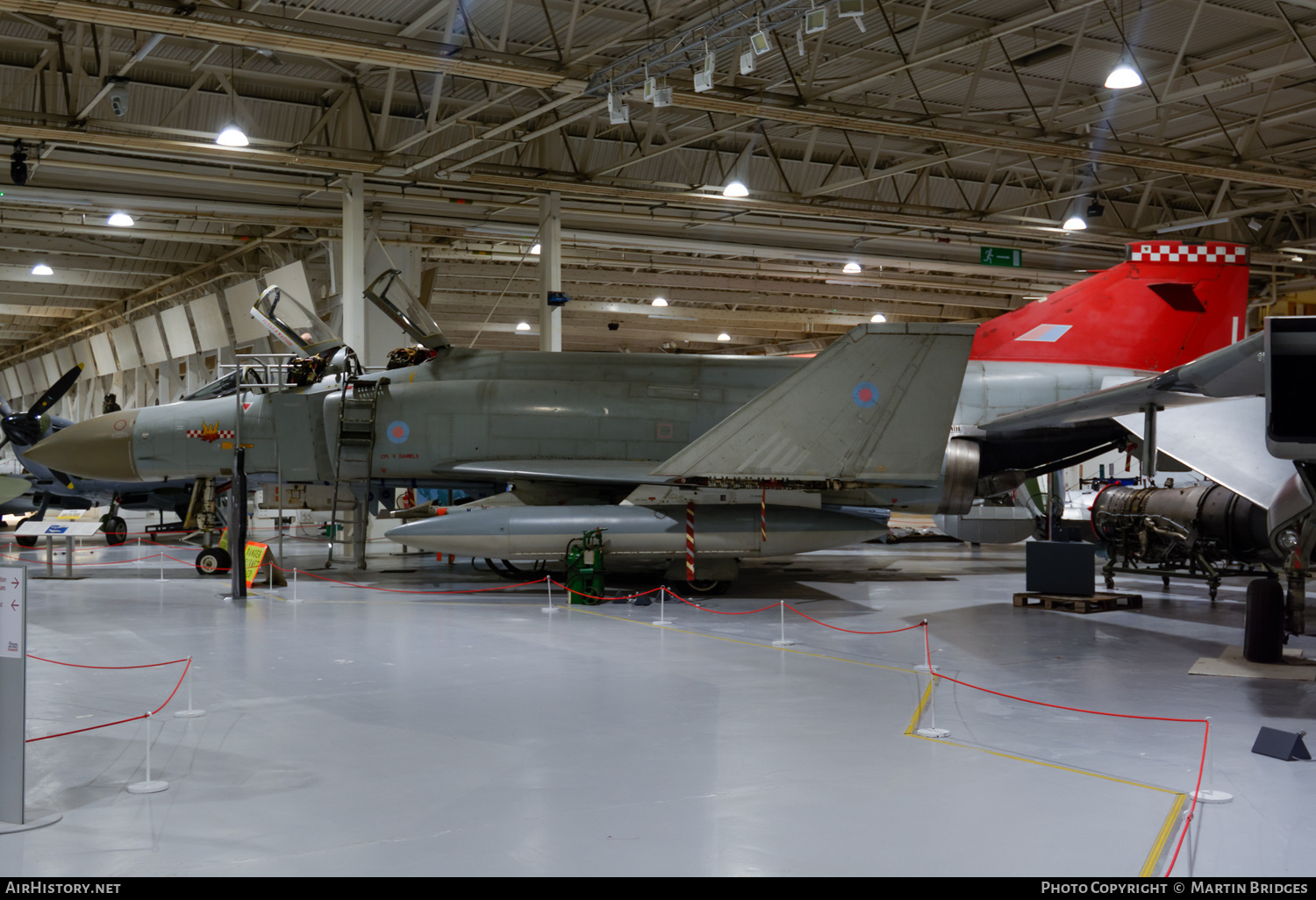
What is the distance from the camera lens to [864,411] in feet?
34.8

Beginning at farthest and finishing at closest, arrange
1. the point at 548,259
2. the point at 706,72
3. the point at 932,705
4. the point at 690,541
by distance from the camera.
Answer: the point at 548,259 → the point at 690,541 → the point at 706,72 → the point at 932,705

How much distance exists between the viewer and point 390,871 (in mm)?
3455

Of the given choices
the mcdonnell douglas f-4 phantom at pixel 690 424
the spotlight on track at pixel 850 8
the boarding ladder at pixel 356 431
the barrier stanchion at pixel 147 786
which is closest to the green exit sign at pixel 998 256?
the mcdonnell douglas f-4 phantom at pixel 690 424

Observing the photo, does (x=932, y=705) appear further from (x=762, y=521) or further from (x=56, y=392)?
(x=56, y=392)

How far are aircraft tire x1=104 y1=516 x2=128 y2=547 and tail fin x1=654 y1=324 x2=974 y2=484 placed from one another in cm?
1375

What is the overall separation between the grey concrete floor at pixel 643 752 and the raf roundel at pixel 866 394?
237 centimetres

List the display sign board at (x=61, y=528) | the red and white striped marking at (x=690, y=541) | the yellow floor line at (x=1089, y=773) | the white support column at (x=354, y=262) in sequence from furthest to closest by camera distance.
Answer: the white support column at (x=354, y=262)
the display sign board at (x=61, y=528)
the red and white striped marking at (x=690, y=541)
the yellow floor line at (x=1089, y=773)

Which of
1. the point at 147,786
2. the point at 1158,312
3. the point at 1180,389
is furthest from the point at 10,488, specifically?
the point at 1158,312

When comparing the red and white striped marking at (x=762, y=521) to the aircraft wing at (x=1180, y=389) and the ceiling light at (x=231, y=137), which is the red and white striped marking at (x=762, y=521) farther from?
the ceiling light at (x=231, y=137)

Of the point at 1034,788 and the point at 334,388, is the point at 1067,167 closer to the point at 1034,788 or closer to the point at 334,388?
the point at 334,388

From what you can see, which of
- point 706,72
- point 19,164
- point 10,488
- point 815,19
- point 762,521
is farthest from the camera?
point 19,164

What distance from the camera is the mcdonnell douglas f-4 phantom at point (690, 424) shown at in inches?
417

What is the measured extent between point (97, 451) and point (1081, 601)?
1257 cm

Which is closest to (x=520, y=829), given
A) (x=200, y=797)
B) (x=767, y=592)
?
(x=200, y=797)
